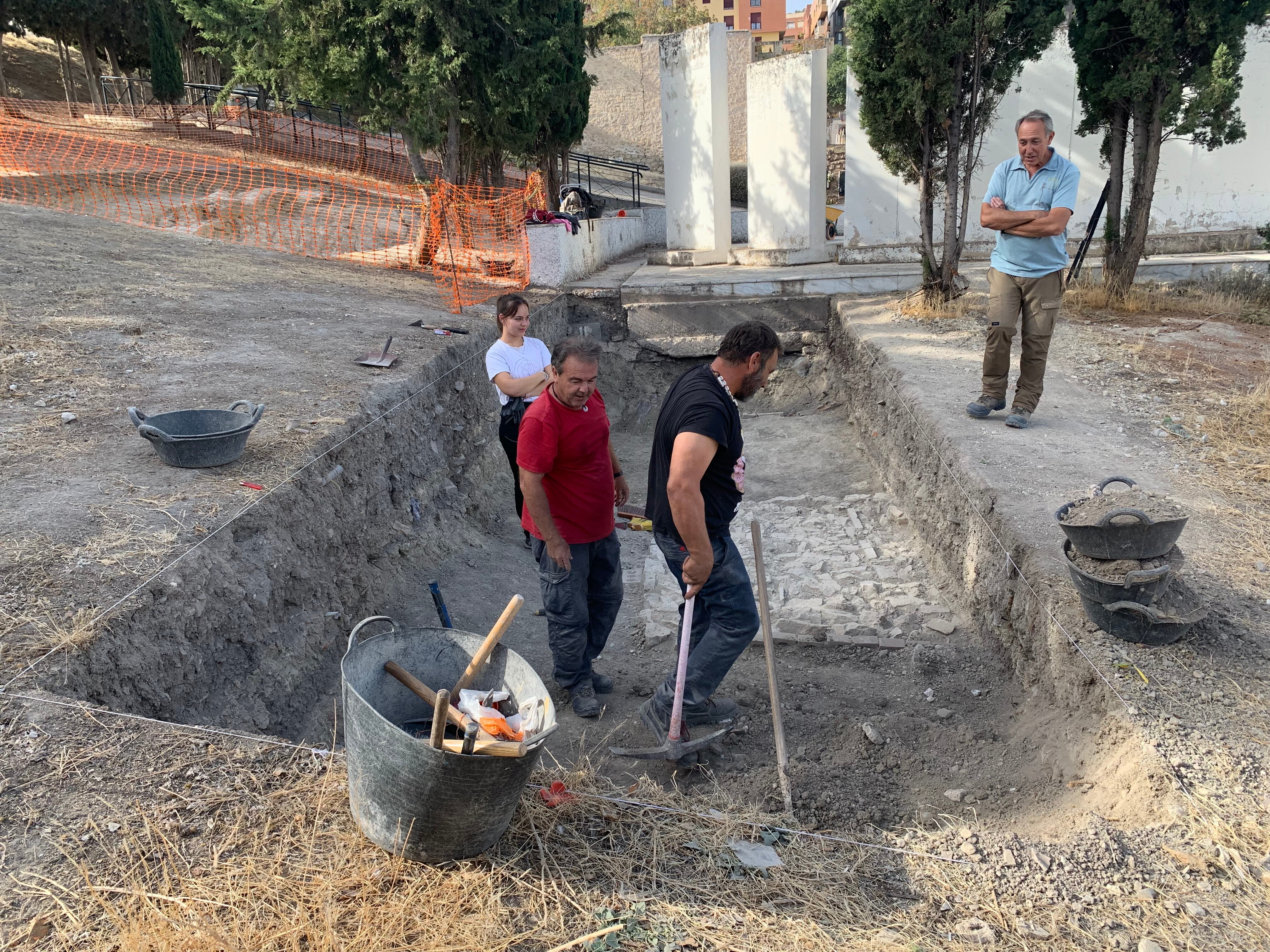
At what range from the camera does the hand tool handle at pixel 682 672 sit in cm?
370

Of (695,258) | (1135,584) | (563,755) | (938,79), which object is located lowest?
(563,755)

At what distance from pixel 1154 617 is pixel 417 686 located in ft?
9.11

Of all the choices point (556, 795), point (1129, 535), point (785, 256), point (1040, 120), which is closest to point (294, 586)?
point (556, 795)

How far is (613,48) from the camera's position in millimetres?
32000

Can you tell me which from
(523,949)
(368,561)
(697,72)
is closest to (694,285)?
(697,72)

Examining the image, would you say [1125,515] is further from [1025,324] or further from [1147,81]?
[1147,81]

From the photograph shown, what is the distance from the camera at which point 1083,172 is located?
12.9m

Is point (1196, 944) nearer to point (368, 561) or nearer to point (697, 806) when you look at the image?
point (697, 806)

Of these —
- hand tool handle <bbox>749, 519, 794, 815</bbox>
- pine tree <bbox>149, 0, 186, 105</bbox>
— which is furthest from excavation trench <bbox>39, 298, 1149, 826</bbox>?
pine tree <bbox>149, 0, 186, 105</bbox>

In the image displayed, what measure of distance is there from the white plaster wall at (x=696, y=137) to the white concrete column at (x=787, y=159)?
48 centimetres

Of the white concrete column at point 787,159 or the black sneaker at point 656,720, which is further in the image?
the white concrete column at point 787,159

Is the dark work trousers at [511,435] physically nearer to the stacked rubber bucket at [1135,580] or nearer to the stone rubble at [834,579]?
the stone rubble at [834,579]

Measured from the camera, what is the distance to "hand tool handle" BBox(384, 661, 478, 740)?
8.07 ft

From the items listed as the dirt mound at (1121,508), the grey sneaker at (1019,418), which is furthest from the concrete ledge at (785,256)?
the dirt mound at (1121,508)
